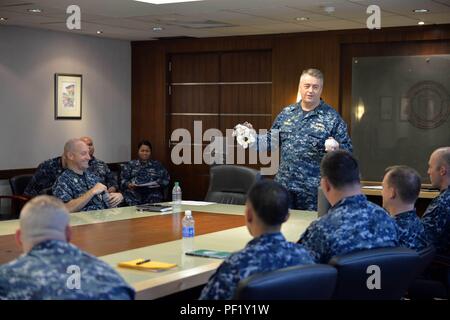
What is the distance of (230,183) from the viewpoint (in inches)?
240

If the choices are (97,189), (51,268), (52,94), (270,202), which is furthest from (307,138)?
(52,94)

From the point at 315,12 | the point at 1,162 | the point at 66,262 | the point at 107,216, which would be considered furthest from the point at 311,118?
the point at 1,162

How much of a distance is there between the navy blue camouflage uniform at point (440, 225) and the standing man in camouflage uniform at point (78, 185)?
2.24 meters

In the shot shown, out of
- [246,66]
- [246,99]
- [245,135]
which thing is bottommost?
[245,135]

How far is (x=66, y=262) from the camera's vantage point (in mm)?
2424

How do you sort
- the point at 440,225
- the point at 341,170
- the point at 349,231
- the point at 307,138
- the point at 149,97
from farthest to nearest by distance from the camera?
the point at 149,97, the point at 307,138, the point at 440,225, the point at 341,170, the point at 349,231

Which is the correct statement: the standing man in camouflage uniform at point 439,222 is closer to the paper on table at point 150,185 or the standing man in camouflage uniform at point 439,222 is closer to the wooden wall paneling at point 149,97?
the paper on table at point 150,185

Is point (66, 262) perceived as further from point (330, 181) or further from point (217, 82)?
point (217, 82)

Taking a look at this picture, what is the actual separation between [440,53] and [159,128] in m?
4.22

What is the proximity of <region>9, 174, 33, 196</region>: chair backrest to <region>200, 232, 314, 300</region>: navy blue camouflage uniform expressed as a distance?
636 cm

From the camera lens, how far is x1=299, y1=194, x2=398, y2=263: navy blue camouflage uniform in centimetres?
327

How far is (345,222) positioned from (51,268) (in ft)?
4.67

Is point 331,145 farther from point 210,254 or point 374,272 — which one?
point 374,272

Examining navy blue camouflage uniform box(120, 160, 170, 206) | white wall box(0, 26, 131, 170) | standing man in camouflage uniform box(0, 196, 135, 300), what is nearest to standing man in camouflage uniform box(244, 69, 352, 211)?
standing man in camouflage uniform box(0, 196, 135, 300)
